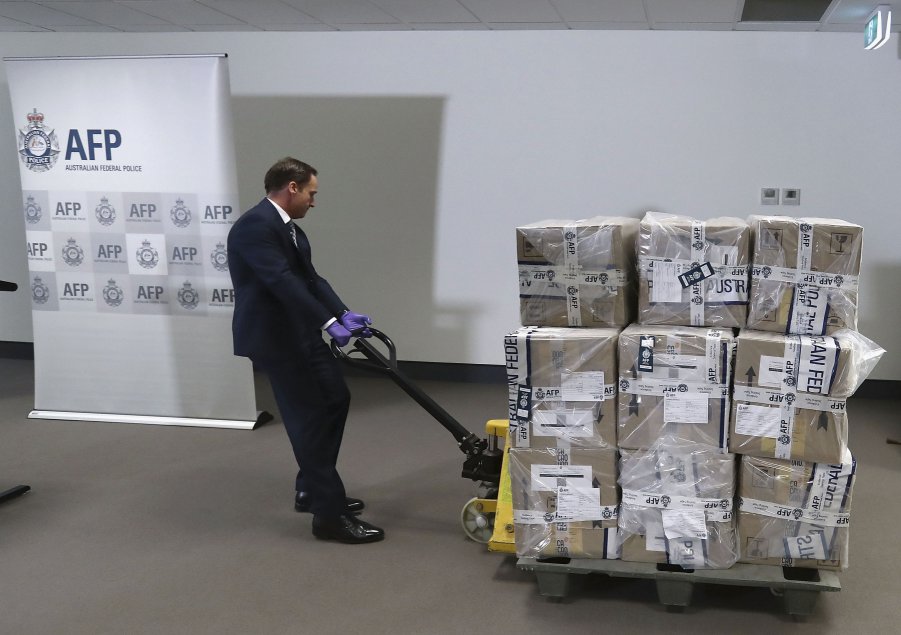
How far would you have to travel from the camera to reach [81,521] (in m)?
3.78

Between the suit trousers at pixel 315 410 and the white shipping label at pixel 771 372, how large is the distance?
167cm

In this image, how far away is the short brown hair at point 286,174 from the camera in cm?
350

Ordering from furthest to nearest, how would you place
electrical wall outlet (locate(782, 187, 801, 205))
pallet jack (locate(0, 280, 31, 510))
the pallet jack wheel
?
electrical wall outlet (locate(782, 187, 801, 205))
pallet jack (locate(0, 280, 31, 510))
the pallet jack wheel

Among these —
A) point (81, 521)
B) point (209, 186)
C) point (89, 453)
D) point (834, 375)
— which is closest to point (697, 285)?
point (834, 375)

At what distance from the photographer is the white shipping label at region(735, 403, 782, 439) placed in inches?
107

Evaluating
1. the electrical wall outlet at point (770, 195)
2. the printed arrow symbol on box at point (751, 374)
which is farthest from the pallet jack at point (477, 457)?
the electrical wall outlet at point (770, 195)

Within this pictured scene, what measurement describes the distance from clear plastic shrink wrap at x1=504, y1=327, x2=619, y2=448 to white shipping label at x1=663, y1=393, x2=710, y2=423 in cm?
18

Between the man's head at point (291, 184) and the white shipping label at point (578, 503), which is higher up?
the man's head at point (291, 184)

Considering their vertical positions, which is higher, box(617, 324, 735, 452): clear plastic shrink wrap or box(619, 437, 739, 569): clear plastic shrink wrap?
box(617, 324, 735, 452): clear plastic shrink wrap

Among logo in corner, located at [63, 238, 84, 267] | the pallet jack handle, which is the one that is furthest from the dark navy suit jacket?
logo in corner, located at [63, 238, 84, 267]

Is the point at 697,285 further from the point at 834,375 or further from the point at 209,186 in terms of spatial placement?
the point at 209,186

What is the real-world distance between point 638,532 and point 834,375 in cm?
83

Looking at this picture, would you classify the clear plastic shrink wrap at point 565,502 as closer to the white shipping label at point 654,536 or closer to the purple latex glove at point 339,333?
the white shipping label at point 654,536

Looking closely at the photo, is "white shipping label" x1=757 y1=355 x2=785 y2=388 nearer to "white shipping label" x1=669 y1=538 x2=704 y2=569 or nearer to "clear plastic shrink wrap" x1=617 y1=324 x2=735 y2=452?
"clear plastic shrink wrap" x1=617 y1=324 x2=735 y2=452
